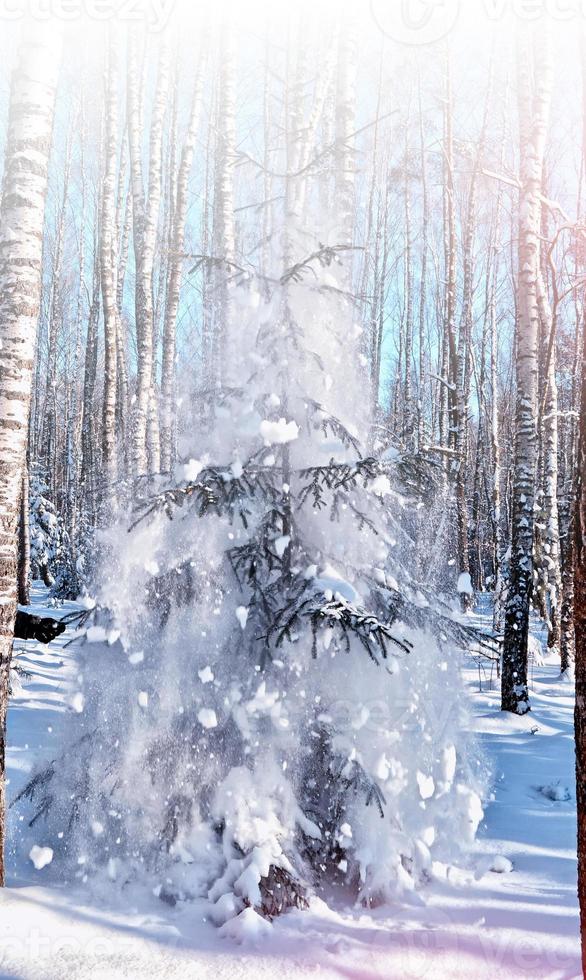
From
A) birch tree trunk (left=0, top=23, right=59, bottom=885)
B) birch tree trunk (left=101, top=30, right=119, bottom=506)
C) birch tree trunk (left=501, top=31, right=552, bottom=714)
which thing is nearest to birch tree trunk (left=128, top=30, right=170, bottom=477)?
birch tree trunk (left=101, top=30, right=119, bottom=506)

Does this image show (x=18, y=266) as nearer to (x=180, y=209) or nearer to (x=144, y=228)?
(x=144, y=228)

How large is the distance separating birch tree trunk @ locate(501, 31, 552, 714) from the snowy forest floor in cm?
242

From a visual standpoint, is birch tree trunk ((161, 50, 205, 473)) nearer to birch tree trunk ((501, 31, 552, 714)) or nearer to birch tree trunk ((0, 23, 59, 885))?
birch tree trunk ((501, 31, 552, 714))

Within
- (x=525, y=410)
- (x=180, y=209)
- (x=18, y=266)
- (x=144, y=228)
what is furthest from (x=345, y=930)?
(x=180, y=209)

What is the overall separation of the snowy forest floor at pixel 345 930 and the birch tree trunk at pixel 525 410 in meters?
2.42

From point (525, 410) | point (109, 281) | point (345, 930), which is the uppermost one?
point (109, 281)

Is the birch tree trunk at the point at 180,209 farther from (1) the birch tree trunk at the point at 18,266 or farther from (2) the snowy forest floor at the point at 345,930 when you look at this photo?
(2) the snowy forest floor at the point at 345,930

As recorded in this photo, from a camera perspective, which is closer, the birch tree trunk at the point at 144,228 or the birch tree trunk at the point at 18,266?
the birch tree trunk at the point at 18,266

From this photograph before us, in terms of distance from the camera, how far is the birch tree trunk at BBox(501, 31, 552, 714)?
6.45 metres

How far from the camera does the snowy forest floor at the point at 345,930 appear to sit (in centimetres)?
271

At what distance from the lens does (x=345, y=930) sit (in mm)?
3043

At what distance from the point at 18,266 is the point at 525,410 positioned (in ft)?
16.6

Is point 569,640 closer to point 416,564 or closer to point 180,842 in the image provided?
point 416,564

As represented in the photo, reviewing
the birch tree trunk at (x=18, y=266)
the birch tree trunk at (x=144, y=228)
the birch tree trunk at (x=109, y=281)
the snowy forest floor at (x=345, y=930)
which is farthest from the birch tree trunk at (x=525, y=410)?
the birch tree trunk at (x=109, y=281)
